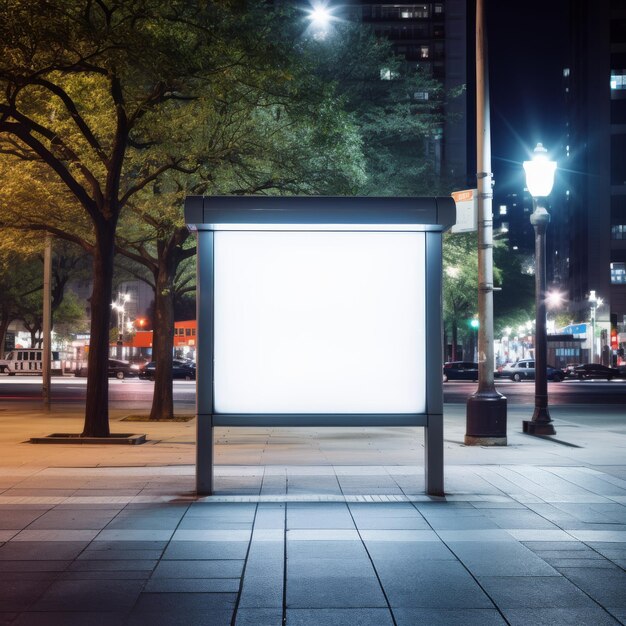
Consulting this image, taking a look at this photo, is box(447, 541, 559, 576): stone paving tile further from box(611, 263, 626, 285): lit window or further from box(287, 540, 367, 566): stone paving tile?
box(611, 263, 626, 285): lit window

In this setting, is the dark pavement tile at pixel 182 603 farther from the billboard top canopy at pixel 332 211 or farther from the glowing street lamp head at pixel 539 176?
the glowing street lamp head at pixel 539 176

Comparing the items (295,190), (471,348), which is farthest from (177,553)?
(471,348)

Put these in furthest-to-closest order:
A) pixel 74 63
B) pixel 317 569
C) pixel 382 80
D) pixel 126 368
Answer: pixel 126 368
pixel 382 80
pixel 74 63
pixel 317 569

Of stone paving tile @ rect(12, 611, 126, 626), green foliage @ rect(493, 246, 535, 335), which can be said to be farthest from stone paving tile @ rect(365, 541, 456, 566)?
green foliage @ rect(493, 246, 535, 335)

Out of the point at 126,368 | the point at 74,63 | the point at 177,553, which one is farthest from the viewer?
the point at 126,368

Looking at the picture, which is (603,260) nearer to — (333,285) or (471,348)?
(471,348)

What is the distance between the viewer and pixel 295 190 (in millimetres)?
21672

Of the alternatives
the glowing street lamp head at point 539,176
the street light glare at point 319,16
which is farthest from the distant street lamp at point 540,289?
the street light glare at point 319,16

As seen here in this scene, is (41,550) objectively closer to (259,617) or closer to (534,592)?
(259,617)

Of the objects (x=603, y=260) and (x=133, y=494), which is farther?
(x=603, y=260)

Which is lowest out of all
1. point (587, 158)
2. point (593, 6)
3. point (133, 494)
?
point (133, 494)

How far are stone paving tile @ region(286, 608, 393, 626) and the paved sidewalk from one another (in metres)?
0.01

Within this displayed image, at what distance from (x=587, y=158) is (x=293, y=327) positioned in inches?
3883

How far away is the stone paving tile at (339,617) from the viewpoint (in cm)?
545
